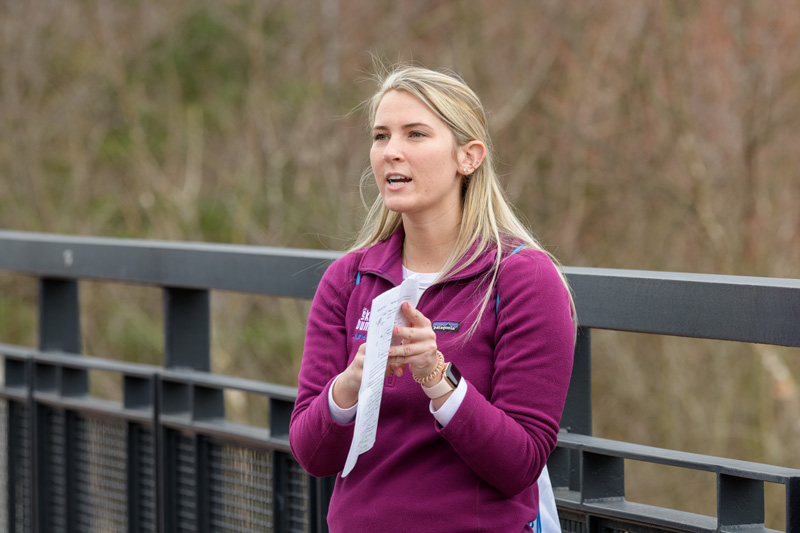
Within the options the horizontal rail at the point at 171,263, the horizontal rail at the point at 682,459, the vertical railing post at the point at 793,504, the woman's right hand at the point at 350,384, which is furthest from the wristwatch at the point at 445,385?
the horizontal rail at the point at 171,263

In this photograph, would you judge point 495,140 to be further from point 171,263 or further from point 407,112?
point 407,112

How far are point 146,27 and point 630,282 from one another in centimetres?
1585

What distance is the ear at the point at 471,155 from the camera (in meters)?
2.44

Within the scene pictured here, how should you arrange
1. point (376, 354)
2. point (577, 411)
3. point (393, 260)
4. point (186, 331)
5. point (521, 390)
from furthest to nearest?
point (186, 331) < point (577, 411) < point (393, 260) < point (521, 390) < point (376, 354)

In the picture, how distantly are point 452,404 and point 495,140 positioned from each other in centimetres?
1270

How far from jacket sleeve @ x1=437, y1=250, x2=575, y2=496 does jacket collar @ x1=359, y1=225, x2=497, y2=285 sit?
66mm

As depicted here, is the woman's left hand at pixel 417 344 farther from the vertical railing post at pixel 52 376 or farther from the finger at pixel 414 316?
the vertical railing post at pixel 52 376

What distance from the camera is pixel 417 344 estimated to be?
2088 mm

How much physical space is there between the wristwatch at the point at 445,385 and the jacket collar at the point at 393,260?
24 centimetres

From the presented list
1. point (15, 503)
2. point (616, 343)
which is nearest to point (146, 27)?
point (616, 343)

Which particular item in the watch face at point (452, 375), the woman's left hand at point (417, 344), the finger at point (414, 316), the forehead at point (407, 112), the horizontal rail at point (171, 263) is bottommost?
the watch face at point (452, 375)

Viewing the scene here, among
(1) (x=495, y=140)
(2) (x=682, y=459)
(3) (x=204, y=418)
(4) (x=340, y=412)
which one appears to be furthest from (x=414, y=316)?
(1) (x=495, y=140)

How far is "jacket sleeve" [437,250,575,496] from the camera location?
7.00 feet

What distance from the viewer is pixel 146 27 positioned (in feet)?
56.1
